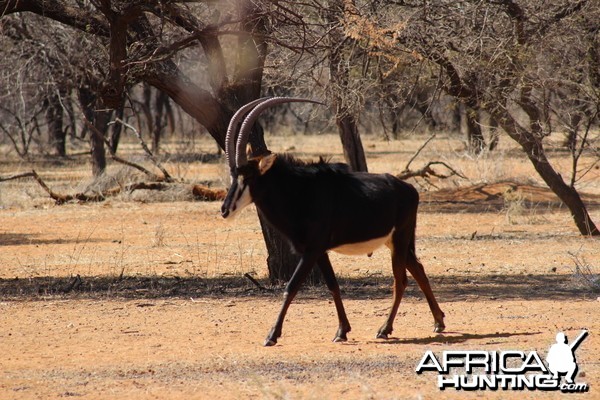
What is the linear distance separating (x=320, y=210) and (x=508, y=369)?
202cm

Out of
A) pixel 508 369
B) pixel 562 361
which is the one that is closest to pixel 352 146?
pixel 508 369

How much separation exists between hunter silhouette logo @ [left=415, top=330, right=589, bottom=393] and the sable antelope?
1.24 metres

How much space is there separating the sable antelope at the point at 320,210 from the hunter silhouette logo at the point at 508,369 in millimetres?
1244

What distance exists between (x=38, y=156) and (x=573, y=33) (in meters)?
25.6

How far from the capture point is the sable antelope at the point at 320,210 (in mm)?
8062

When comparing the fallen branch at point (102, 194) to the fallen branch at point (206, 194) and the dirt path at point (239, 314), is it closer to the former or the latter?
the fallen branch at point (206, 194)

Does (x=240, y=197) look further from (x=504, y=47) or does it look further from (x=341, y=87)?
(x=504, y=47)

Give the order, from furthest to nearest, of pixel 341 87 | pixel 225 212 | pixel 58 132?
pixel 58 132 → pixel 341 87 → pixel 225 212

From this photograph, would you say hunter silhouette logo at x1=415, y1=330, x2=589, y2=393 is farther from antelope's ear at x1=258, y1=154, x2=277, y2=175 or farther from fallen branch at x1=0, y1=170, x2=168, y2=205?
fallen branch at x1=0, y1=170, x2=168, y2=205

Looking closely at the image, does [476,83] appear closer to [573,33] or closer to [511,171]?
[573,33]

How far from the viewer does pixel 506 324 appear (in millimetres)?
8859

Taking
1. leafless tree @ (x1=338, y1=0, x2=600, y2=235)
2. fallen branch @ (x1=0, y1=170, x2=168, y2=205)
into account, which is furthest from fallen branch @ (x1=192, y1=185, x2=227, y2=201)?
leafless tree @ (x1=338, y1=0, x2=600, y2=235)

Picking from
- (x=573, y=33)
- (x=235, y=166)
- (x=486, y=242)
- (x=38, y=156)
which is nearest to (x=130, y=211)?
(x=486, y=242)

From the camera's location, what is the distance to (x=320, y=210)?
8.09 meters
